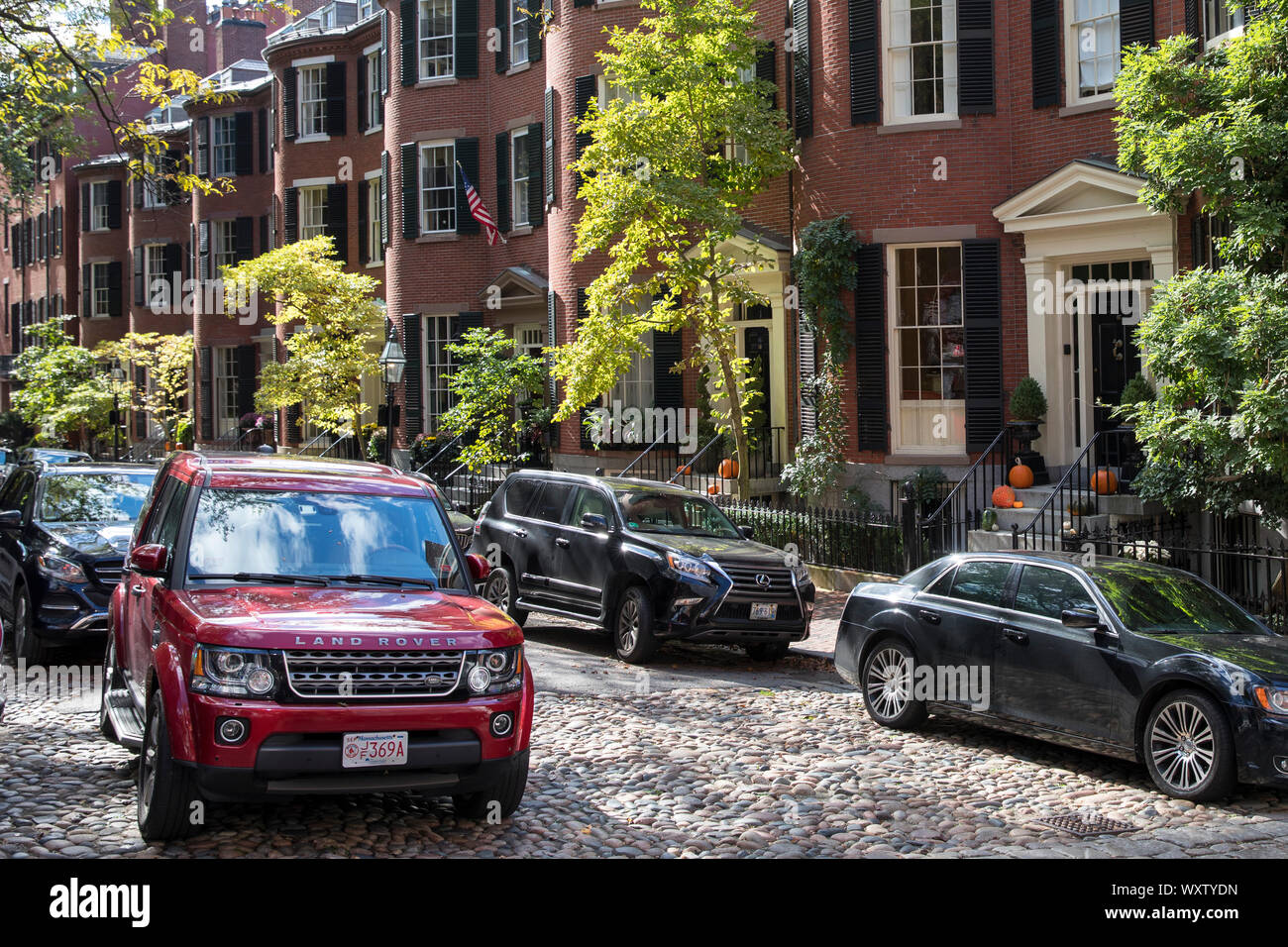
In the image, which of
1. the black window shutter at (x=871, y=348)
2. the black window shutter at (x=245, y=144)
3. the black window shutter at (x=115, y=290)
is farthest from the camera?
the black window shutter at (x=115, y=290)

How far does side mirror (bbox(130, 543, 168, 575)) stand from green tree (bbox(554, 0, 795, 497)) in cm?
1292

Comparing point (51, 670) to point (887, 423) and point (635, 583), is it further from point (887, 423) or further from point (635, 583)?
point (887, 423)

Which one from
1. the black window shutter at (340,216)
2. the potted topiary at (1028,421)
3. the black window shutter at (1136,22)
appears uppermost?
the black window shutter at (340,216)

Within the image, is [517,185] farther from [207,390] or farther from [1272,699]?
[1272,699]

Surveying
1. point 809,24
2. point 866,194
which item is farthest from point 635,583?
point 809,24

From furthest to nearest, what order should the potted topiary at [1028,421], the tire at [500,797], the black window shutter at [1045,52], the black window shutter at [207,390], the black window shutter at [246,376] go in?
the black window shutter at [207,390]
the black window shutter at [246,376]
the black window shutter at [1045,52]
the potted topiary at [1028,421]
the tire at [500,797]

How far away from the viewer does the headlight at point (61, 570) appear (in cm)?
1230

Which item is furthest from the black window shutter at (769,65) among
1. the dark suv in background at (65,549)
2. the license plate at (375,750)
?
the license plate at (375,750)

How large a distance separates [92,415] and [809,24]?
2943 centimetres

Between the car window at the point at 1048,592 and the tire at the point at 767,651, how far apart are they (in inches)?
170

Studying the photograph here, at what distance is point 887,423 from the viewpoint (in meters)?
20.4

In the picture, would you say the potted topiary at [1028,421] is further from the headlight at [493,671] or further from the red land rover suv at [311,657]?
the headlight at [493,671]

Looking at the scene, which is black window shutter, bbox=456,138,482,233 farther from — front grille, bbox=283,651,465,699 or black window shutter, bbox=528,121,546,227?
front grille, bbox=283,651,465,699

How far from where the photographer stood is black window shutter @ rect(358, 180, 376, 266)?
34688 mm
